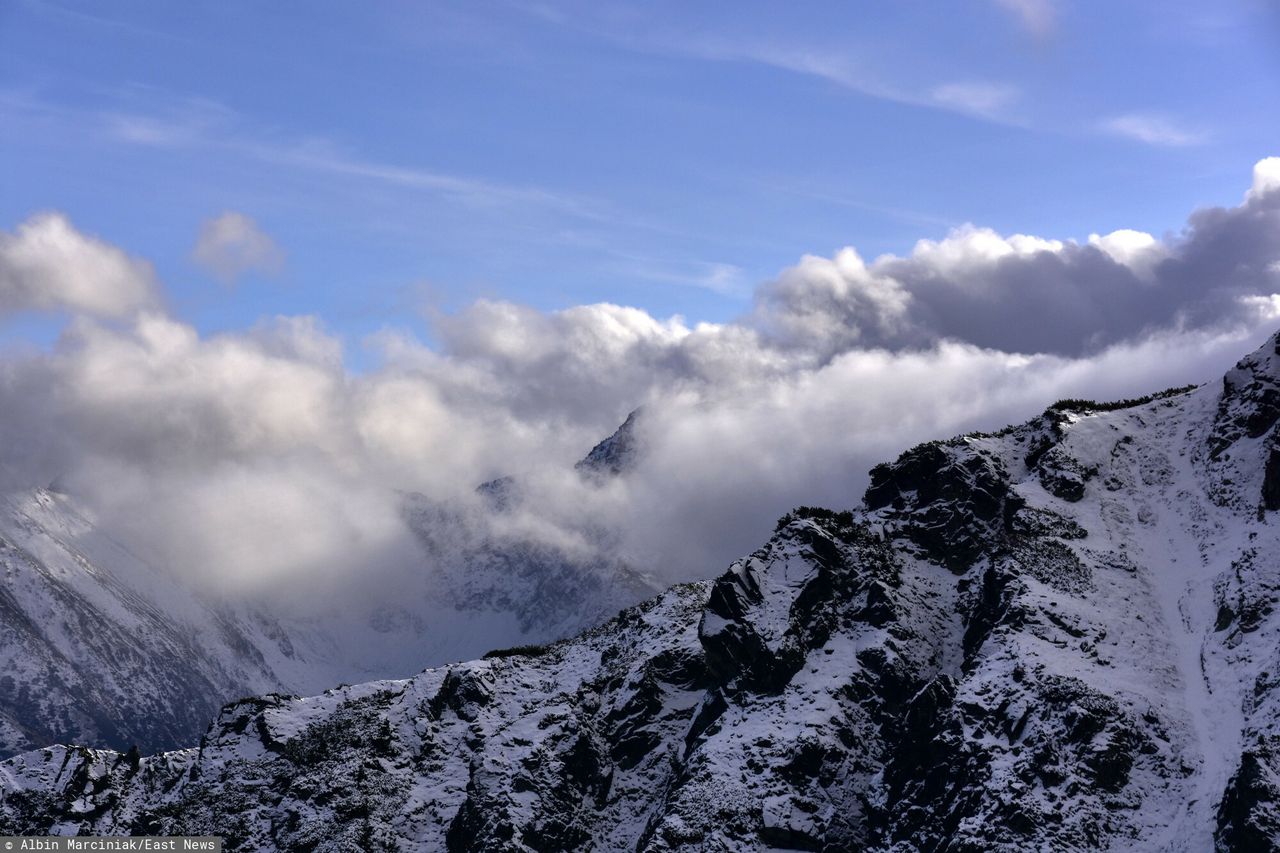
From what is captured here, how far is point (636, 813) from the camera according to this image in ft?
395

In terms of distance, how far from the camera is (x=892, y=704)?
116 metres

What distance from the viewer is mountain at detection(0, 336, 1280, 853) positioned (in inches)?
3841

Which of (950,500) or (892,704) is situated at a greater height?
(950,500)

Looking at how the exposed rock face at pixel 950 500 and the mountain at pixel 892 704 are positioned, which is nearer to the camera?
the mountain at pixel 892 704

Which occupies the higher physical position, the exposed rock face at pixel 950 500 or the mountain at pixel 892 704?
the exposed rock face at pixel 950 500

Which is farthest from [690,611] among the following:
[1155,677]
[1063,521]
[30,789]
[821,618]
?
[30,789]

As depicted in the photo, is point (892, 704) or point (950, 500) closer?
point (892, 704)

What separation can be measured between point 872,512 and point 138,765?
7812 cm

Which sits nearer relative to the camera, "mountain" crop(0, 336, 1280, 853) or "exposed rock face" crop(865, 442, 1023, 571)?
"mountain" crop(0, 336, 1280, 853)

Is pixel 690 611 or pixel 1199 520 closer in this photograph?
pixel 1199 520

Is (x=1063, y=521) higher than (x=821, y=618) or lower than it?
higher

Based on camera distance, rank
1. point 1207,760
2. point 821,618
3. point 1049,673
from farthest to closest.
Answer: point 821,618 → point 1049,673 → point 1207,760

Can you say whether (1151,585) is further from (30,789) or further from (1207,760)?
A: (30,789)

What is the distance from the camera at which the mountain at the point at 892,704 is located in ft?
320
